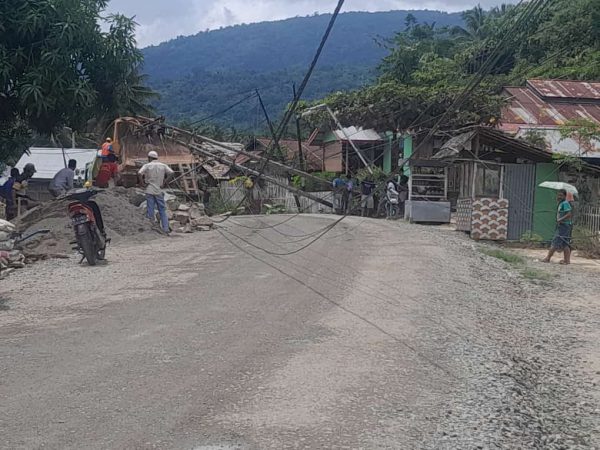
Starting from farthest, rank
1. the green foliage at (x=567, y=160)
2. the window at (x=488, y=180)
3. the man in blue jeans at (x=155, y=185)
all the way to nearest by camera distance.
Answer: the window at (x=488, y=180) → the green foliage at (x=567, y=160) → the man in blue jeans at (x=155, y=185)

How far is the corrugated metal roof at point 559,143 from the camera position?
77.4ft

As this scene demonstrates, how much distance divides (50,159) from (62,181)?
3536 cm

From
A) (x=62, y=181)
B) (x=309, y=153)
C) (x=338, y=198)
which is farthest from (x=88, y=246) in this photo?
(x=309, y=153)

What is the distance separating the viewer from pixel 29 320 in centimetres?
774

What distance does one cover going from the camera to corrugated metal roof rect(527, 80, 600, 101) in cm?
2936

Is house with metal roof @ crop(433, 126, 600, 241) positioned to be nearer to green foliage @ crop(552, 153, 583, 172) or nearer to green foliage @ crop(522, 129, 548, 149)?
green foliage @ crop(552, 153, 583, 172)

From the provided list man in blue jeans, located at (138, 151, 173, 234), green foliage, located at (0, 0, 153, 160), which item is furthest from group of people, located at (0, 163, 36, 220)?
man in blue jeans, located at (138, 151, 173, 234)

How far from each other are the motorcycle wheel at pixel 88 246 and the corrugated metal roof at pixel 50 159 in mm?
34872

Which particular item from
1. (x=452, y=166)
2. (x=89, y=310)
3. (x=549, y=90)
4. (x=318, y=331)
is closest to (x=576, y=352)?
(x=318, y=331)

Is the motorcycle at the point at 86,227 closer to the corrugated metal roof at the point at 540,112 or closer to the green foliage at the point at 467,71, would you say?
the green foliage at the point at 467,71

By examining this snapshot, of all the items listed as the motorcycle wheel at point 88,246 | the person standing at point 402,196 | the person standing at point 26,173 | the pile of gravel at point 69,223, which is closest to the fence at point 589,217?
the person standing at point 402,196

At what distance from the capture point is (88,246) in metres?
11.8

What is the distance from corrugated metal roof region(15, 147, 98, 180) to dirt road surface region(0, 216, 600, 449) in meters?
36.5

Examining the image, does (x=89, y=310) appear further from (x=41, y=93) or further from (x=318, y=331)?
(x=41, y=93)
